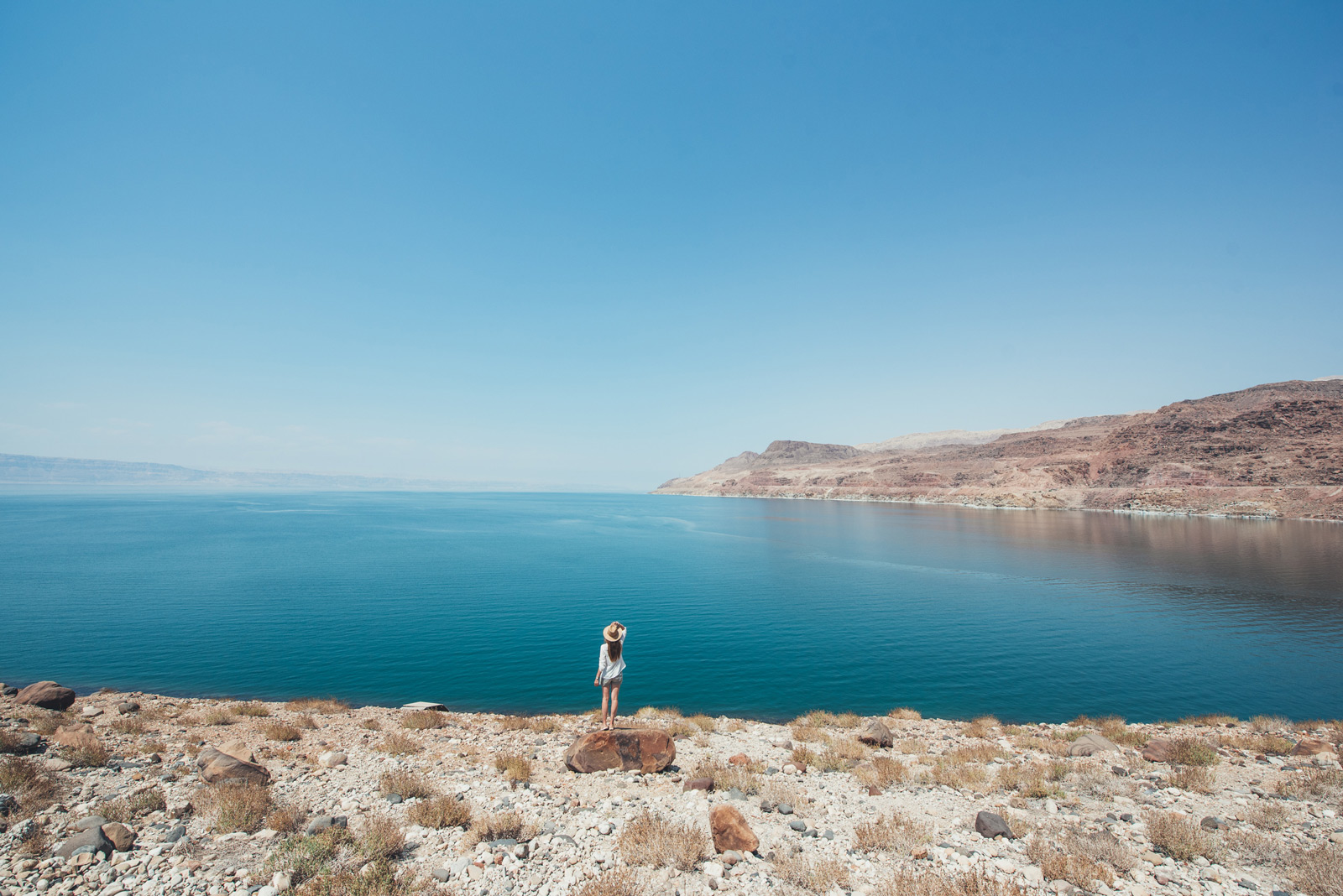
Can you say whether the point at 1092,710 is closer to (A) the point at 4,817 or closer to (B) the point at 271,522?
(A) the point at 4,817

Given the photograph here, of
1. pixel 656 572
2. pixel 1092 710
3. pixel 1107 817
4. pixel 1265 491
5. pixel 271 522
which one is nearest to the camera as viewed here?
pixel 1107 817

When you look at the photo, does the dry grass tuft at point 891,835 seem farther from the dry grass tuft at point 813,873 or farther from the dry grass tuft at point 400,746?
the dry grass tuft at point 400,746

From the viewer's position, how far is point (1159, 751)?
39.5ft

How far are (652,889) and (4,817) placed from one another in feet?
28.8

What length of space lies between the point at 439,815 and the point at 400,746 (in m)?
4.61

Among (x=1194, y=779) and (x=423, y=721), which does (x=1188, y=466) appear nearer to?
(x=1194, y=779)

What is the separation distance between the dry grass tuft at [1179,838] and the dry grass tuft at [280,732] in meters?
16.4

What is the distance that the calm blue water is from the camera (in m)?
20.1

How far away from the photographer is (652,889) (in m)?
6.62

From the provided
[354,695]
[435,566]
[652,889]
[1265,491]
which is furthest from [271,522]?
[1265,491]

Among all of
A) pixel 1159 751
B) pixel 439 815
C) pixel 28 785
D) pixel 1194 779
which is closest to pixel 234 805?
pixel 439 815

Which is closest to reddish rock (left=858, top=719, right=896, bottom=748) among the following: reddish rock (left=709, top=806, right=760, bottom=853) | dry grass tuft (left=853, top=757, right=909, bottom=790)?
dry grass tuft (left=853, top=757, right=909, bottom=790)

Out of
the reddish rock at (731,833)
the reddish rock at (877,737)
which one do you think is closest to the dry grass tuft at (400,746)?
the reddish rock at (731,833)

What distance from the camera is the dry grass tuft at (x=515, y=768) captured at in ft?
33.4
